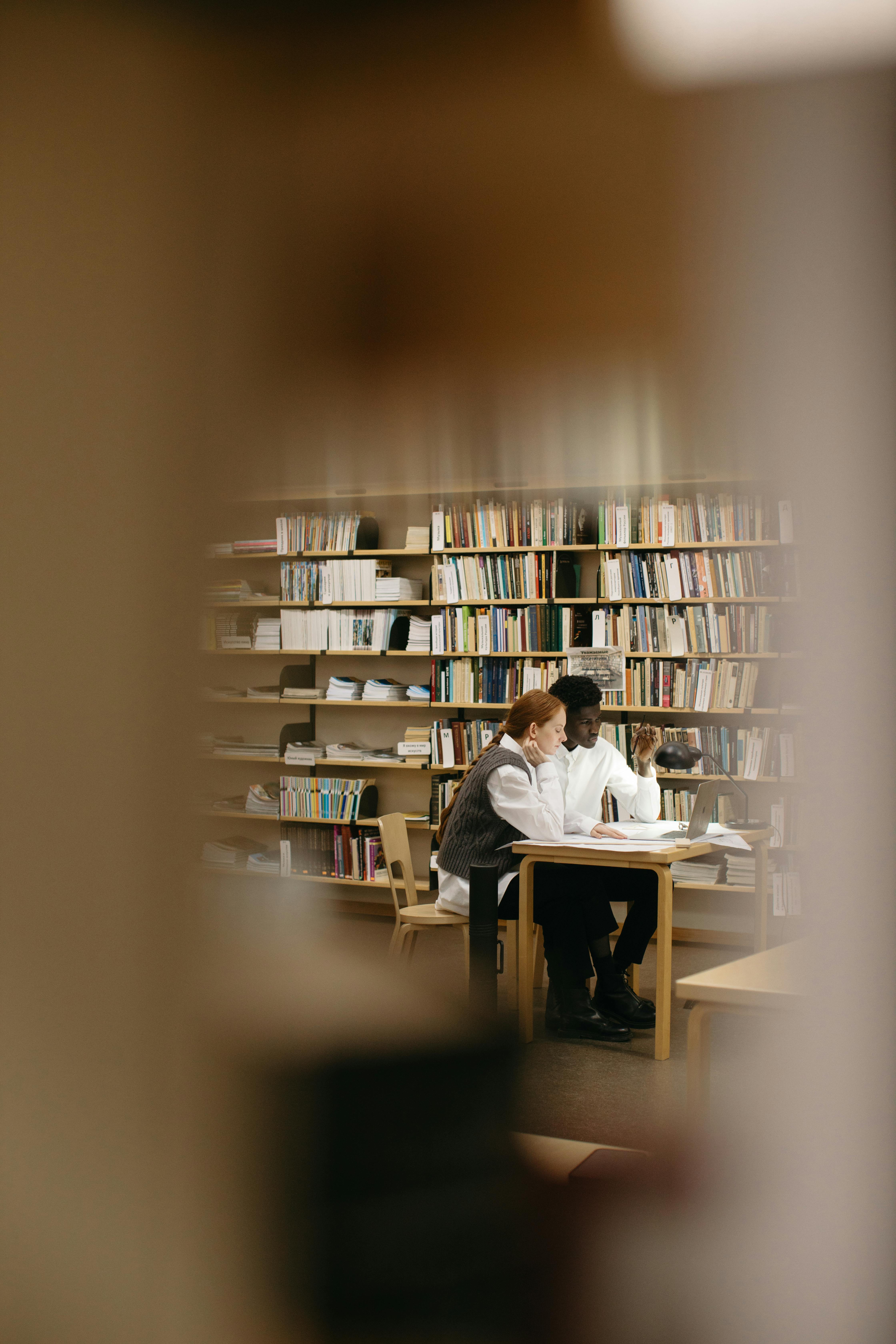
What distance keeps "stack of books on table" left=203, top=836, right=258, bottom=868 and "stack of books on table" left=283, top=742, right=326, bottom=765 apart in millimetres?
35

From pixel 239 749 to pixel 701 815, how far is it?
9.27 ft

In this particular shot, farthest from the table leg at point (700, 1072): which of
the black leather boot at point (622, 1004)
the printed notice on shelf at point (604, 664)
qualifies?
the printed notice on shelf at point (604, 664)

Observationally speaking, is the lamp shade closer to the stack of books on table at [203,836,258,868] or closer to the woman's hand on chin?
the woman's hand on chin

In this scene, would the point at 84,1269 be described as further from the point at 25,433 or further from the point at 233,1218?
the point at 25,433

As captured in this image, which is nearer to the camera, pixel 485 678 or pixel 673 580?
pixel 673 580

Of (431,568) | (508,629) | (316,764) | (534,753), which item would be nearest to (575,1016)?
(431,568)

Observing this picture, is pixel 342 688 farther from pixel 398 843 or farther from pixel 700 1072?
pixel 398 843

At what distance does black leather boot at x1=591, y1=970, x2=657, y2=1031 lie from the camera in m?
2.10

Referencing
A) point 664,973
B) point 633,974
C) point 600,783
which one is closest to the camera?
point 664,973

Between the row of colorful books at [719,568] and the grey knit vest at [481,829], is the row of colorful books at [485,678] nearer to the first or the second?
the grey knit vest at [481,829]

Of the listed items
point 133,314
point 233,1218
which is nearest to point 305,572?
point 133,314

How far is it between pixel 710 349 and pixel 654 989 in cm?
106

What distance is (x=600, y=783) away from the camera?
12.9ft

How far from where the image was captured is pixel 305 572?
1.27 ft
